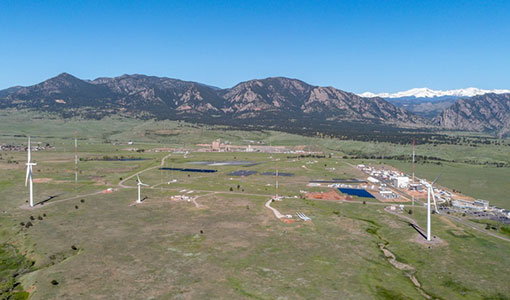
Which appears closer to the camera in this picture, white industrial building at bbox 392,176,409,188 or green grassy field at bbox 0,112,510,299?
green grassy field at bbox 0,112,510,299

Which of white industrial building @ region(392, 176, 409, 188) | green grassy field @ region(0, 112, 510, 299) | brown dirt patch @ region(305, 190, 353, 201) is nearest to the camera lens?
green grassy field @ region(0, 112, 510, 299)

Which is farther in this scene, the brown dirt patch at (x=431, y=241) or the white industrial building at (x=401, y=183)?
the white industrial building at (x=401, y=183)

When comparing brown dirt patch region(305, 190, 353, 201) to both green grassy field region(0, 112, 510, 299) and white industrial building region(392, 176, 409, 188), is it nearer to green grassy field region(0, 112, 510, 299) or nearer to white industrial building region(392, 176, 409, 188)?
green grassy field region(0, 112, 510, 299)

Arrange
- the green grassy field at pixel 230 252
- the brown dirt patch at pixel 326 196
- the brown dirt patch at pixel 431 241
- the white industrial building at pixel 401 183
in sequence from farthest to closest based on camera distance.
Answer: the white industrial building at pixel 401 183 < the brown dirt patch at pixel 326 196 < the brown dirt patch at pixel 431 241 < the green grassy field at pixel 230 252

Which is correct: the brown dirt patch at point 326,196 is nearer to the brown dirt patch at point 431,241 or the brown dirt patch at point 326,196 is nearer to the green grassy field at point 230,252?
the green grassy field at point 230,252

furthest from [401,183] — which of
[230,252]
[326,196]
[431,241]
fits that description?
[230,252]

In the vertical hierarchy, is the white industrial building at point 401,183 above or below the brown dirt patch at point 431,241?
above

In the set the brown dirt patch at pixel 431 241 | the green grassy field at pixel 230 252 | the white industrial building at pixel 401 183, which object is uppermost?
the white industrial building at pixel 401 183

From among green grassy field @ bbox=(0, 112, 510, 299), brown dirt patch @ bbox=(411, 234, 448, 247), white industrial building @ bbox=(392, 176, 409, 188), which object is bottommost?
green grassy field @ bbox=(0, 112, 510, 299)

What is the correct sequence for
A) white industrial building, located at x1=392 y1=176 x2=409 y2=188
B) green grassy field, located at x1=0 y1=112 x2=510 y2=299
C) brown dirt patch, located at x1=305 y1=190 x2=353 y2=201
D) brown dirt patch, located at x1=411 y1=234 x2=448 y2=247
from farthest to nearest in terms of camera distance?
white industrial building, located at x1=392 y1=176 x2=409 y2=188
brown dirt patch, located at x1=305 y1=190 x2=353 y2=201
brown dirt patch, located at x1=411 y1=234 x2=448 y2=247
green grassy field, located at x1=0 y1=112 x2=510 y2=299

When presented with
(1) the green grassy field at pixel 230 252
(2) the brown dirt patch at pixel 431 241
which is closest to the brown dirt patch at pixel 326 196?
(1) the green grassy field at pixel 230 252

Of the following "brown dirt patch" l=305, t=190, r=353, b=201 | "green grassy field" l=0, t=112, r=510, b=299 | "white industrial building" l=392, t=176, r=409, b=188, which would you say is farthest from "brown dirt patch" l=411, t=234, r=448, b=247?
"white industrial building" l=392, t=176, r=409, b=188

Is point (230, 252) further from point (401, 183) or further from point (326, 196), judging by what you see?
point (401, 183)
